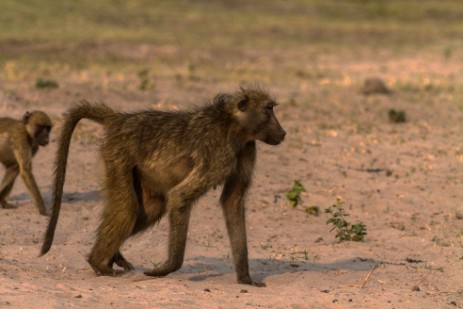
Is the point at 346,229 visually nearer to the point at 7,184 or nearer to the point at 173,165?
the point at 173,165

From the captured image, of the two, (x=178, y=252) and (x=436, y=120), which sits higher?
(x=436, y=120)

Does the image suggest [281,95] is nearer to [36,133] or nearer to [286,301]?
[36,133]

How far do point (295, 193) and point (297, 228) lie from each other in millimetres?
512

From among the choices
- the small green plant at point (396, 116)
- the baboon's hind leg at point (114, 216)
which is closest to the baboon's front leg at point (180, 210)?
the baboon's hind leg at point (114, 216)

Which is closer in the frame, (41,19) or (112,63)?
(112,63)

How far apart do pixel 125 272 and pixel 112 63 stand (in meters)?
14.8

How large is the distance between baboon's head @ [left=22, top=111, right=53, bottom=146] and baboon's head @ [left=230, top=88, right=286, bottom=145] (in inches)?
135

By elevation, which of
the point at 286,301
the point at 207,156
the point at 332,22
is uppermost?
the point at 332,22

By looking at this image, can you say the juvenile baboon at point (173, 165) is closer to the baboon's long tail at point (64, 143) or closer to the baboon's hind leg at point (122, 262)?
the baboon's long tail at point (64, 143)

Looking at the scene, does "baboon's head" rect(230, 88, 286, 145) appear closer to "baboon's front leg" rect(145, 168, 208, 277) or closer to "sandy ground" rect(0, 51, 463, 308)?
"baboon's front leg" rect(145, 168, 208, 277)

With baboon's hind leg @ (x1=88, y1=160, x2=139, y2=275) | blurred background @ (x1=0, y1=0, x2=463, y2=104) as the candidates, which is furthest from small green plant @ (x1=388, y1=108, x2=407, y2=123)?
baboon's hind leg @ (x1=88, y1=160, x2=139, y2=275)

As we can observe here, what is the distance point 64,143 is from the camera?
282 inches

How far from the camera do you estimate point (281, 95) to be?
16953 mm

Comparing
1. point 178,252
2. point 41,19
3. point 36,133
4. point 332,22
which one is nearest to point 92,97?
point 36,133
